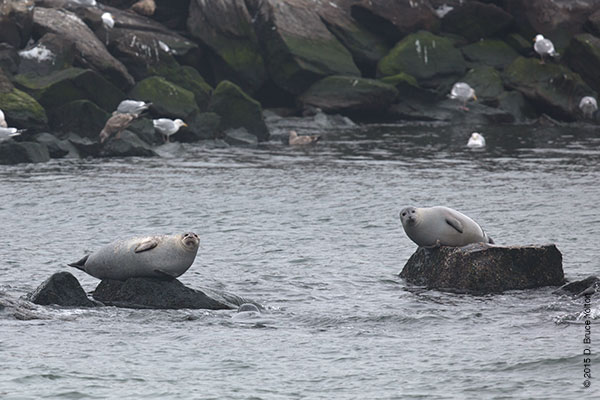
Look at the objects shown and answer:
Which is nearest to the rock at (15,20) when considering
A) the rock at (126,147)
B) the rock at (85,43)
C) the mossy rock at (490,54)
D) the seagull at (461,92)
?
the rock at (85,43)

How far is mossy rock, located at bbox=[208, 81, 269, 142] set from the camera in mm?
31125

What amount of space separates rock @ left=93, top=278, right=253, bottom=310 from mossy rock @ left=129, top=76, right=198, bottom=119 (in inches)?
754

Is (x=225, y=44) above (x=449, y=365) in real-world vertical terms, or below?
above

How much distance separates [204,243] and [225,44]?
2052 centimetres

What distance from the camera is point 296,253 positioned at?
15.9 metres

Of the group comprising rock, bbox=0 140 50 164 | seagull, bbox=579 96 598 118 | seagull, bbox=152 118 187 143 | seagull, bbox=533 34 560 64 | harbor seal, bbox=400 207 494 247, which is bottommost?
rock, bbox=0 140 50 164

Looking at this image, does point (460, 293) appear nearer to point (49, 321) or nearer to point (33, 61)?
point (49, 321)

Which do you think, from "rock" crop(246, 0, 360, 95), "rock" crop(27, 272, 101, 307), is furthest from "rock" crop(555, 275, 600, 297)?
"rock" crop(246, 0, 360, 95)

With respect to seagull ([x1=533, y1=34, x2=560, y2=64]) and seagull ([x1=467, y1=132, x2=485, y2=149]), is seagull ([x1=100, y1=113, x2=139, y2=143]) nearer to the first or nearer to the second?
seagull ([x1=467, y1=132, x2=485, y2=149])

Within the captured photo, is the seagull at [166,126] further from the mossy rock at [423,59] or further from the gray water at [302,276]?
the mossy rock at [423,59]

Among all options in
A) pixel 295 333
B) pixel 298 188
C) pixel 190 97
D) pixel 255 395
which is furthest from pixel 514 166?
pixel 255 395

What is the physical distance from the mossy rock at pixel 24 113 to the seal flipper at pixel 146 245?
16762 mm

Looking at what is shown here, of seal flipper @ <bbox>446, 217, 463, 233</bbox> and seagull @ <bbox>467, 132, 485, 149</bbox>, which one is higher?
seal flipper @ <bbox>446, 217, 463, 233</bbox>

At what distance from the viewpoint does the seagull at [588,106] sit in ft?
114
